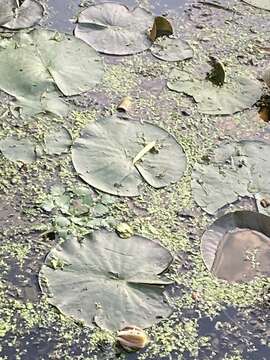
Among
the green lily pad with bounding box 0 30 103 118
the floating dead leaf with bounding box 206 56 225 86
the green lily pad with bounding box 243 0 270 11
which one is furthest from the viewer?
the green lily pad with bounding box 243 0 270 11

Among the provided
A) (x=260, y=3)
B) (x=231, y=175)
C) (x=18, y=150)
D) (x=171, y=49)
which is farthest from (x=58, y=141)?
(x=260, y=3)

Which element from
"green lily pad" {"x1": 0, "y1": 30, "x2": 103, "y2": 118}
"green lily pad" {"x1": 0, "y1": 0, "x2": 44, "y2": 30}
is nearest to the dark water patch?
"green lily pad" {"x1": 0, "y1": 30, "x2": 103, "y2": 118}

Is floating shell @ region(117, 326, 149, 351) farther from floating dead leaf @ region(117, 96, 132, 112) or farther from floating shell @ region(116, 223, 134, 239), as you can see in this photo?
floating dead leaf @ region(117, 96, 132, 112)

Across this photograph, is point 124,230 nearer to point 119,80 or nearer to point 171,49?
point 119,80

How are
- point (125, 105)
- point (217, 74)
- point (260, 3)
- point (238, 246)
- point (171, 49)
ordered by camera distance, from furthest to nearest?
point (260, 3), point (171, 49), point (217, 74), point (125, 105), point (238, 246)

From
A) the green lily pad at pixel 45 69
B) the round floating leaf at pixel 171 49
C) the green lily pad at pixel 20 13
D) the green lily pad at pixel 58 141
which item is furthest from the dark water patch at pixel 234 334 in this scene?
the green lily pad at pixel 20 13

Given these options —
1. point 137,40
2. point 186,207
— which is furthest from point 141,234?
point 137,40
